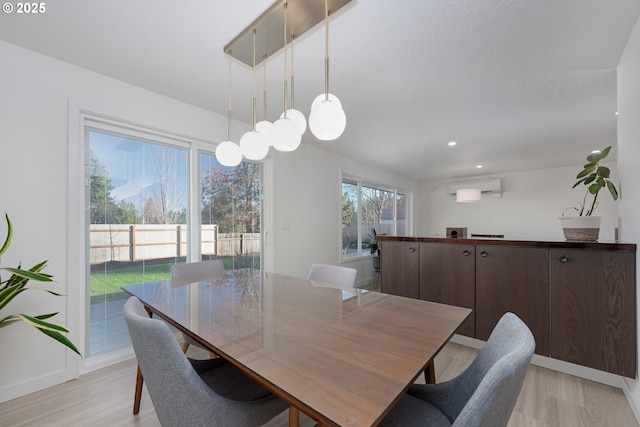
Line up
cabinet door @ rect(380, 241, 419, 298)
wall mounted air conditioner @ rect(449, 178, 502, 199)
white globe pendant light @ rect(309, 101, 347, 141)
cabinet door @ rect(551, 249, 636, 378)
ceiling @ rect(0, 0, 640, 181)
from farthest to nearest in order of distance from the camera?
wall mounted air conditioner @ rect(449, 178, 502, 199) < cabinet door @ rect(380, 241, 419, 298) < cabinet door @ rect(551, 249, 636, 378) < ceiling @ rect(0, 0, 640, 181) < white globe pendant light @ rect(309, 101, 347, 141)

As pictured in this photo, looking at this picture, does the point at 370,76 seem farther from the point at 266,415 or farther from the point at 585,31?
the point at 266,415

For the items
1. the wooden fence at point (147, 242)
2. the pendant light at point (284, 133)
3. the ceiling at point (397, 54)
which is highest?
the ceiling at point (397, 54)

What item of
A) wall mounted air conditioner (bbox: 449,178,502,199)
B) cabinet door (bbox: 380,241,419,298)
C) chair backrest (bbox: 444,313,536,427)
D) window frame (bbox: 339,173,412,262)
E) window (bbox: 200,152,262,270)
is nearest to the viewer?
chair backrest (bbox: 444,313,536,427)

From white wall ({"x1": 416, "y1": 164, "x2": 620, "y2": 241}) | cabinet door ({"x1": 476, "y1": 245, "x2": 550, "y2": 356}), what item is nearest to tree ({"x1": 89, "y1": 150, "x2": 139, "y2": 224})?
cabinet door ({"x1": 476, "y1": 245, "x2": 550, "y2": 356})

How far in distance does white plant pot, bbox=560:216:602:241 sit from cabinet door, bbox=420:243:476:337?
2.20 ft

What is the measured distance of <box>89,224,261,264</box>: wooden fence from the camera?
7.26 ft

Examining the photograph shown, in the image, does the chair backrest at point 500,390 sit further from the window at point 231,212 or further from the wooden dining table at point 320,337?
the window at point 231,212

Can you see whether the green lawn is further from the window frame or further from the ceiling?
the window frame

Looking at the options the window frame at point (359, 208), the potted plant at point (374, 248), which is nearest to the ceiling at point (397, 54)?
Result: the window frame at point (359, 208)

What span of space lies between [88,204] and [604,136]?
18.8 feet

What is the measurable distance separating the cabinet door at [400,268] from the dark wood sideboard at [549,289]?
16 mm

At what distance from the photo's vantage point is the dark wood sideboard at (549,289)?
5.82 feet

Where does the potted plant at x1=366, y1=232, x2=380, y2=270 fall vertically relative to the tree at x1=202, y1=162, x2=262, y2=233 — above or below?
below

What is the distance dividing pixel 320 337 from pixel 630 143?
2372 millimetres
